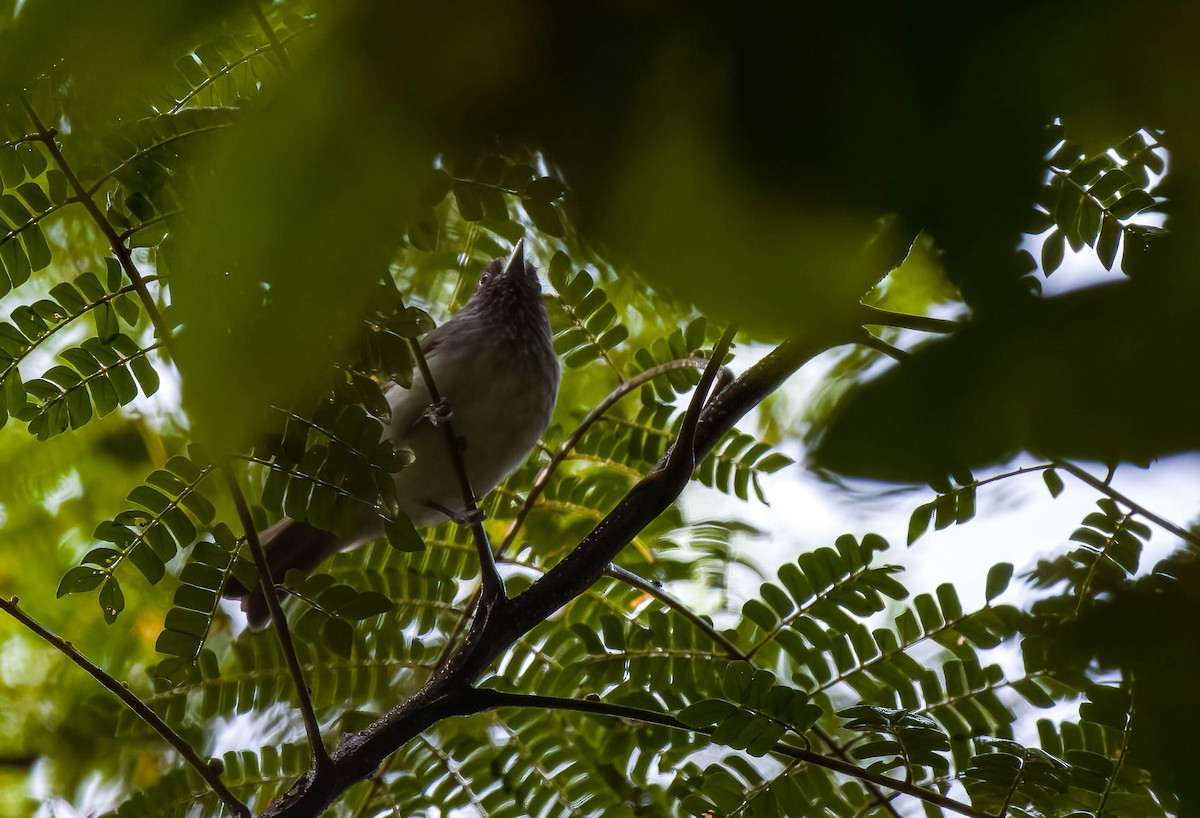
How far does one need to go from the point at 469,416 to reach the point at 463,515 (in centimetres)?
34

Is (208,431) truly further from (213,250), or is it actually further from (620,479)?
(620,479)

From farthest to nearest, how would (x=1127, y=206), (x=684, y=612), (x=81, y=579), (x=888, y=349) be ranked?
(x=684, y=612) → (x=81, y=579) → (x=1127, y=206) → (x=888, y=349)

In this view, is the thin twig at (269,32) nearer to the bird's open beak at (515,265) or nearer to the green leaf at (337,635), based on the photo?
the green leaf at (337,635)

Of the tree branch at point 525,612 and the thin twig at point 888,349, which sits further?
the tree branch at point 525,612

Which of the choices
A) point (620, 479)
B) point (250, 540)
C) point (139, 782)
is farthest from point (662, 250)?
point (139, 782)

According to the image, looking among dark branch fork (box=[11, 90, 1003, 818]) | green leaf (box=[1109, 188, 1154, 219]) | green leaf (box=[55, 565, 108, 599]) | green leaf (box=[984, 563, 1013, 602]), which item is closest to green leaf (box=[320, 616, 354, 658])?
dark branch fork (box=[11, 90, 1003, 818])

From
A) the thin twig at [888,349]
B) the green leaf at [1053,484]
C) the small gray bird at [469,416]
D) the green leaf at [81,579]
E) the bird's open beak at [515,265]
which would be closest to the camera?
the thin twig at [888,349]

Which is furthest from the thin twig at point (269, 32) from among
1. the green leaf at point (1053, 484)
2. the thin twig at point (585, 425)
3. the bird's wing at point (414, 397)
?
the bird's wing at point (414, 397)

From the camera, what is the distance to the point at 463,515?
5.98 ft

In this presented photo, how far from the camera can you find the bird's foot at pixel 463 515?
4.75 feet

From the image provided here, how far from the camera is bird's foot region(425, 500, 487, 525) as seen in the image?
1.45 meters

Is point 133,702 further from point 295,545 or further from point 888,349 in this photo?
point 888,349

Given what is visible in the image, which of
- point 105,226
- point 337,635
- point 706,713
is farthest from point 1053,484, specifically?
point 337,635

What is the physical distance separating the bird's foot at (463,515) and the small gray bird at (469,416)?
48 mm
